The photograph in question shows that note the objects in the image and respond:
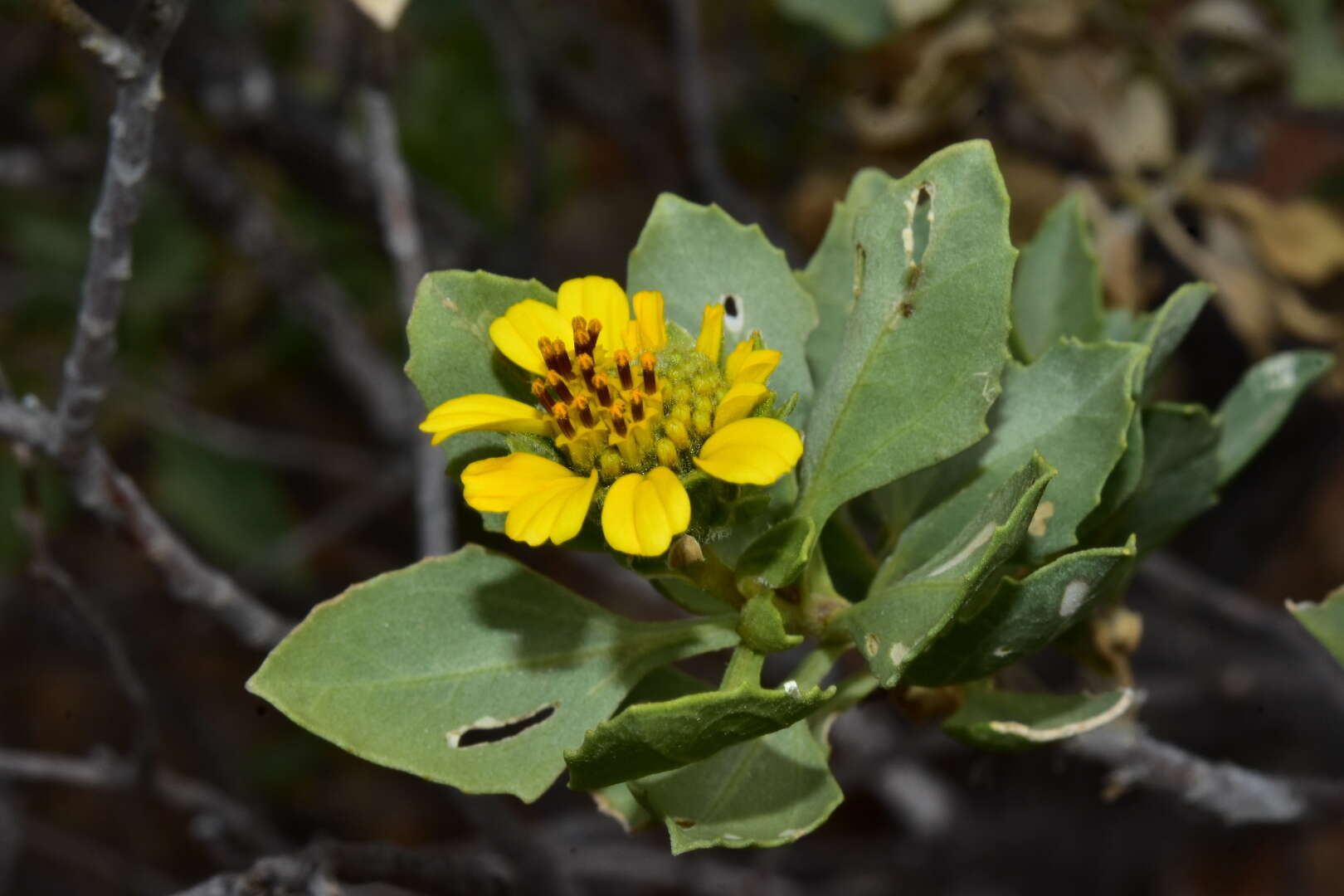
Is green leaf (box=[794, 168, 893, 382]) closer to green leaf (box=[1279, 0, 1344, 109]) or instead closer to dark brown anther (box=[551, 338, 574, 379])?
dark brown anther (box=[551, 338, 574, 379])

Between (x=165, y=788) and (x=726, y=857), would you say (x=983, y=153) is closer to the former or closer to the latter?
(x=165, y=788)

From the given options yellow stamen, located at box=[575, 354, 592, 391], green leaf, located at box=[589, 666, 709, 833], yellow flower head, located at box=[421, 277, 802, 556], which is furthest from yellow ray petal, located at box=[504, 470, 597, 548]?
green leaf, located at box=[589, 666, 709, 833]

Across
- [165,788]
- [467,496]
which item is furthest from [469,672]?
[165,788]

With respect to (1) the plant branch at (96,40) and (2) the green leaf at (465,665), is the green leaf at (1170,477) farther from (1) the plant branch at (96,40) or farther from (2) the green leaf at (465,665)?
(1) the plant branch at (96,40)

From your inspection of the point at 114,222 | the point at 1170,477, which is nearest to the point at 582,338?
the point at 114,222

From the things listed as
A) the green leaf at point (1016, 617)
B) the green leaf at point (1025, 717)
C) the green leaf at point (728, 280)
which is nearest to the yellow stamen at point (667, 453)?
the green leaf at point (728, 280)
